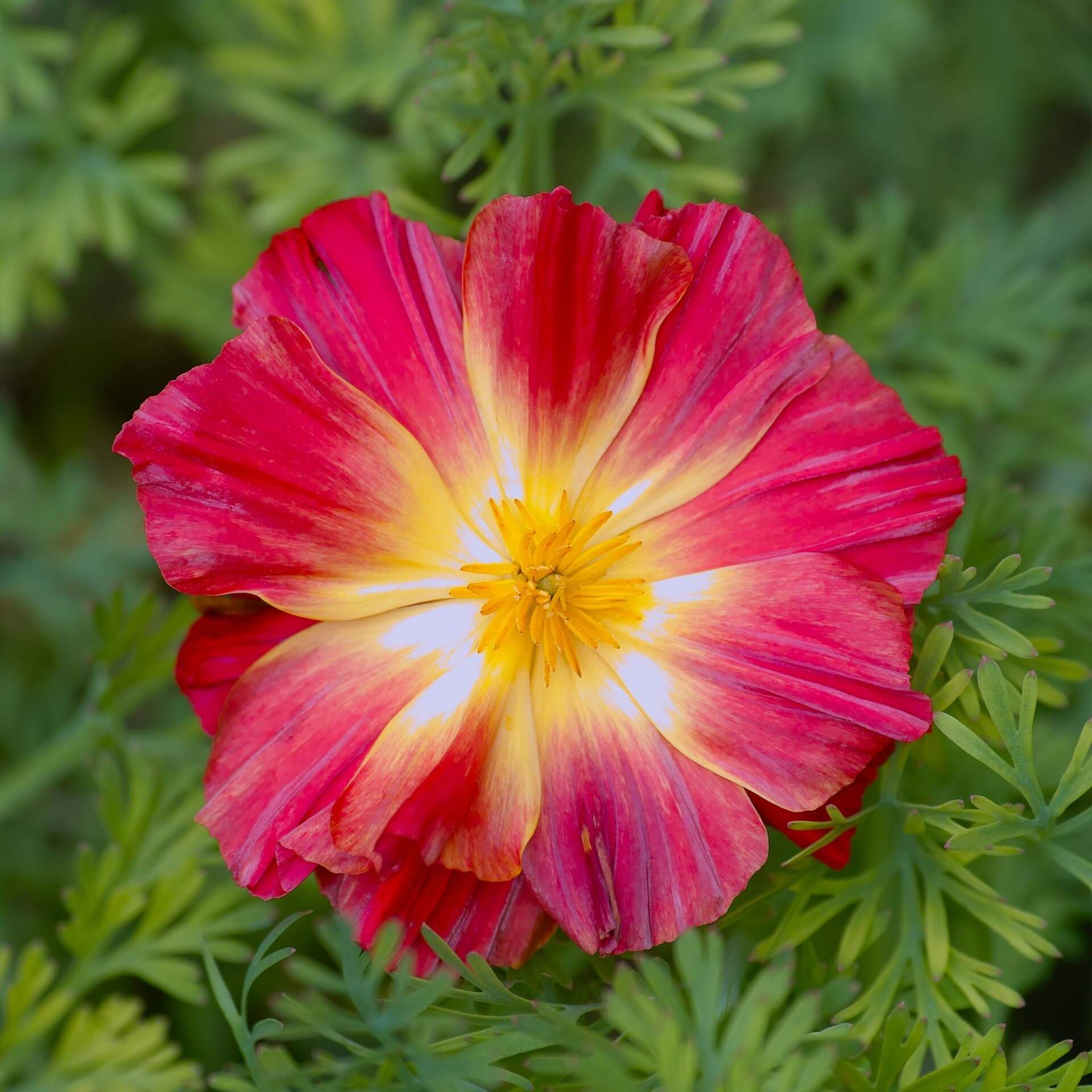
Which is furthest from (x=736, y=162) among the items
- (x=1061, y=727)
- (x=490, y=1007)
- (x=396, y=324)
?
(x=490, y=1007)

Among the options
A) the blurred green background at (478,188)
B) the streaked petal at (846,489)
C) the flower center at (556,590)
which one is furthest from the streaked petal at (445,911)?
the blurred green background at (478,188)

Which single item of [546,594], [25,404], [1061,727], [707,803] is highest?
[25,404]

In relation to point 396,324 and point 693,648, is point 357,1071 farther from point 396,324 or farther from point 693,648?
point 396,324

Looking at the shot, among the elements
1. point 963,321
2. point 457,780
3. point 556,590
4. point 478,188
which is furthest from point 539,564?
point 963,321

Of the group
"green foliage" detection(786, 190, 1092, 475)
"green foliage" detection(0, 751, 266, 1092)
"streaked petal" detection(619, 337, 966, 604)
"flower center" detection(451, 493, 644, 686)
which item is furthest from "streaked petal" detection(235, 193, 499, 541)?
"green foliage" detection(786, 190, 1092, 475)

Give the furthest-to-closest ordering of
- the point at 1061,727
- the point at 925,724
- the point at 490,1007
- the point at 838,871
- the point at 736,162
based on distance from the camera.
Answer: the point at 736,162 < the point at 1061,727 < the point at 838,871 < the point at 490,1007 < the point at 925,724

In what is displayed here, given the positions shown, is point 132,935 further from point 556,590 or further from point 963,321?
point 963,321

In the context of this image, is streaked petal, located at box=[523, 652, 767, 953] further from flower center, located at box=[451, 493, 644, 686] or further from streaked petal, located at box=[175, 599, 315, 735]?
streaked petal, located at box=[175, 599, 315, 735]
